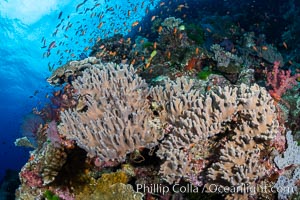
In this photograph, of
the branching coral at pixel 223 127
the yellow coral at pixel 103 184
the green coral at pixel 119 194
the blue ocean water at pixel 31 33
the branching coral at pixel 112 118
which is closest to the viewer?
the branching coral at pixel 223 127

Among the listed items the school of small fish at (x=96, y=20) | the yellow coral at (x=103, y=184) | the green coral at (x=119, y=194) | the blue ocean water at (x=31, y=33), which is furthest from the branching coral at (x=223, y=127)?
the blue ocean water at (x=31, y=33)

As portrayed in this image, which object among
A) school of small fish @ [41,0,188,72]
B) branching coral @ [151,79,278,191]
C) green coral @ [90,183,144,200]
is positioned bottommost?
green coral @ [90,183,144,200]

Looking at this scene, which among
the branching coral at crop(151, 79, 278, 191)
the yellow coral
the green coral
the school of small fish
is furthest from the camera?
the school of small fish

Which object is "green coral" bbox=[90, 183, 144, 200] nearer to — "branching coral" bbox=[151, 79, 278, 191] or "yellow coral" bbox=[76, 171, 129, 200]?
"yellow coral" bbox=[76, 171, 129, 200]

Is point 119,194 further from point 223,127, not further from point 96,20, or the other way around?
point 96,20

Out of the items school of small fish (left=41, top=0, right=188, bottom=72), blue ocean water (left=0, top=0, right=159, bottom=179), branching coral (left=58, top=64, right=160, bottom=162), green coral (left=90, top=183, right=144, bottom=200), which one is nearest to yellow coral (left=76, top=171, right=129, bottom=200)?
green coral (left=90, top=183, right=144, bottom=200)

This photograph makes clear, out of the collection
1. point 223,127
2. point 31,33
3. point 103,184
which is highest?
point 31,33

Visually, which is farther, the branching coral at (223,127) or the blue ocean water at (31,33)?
the blue ocean water at (31,33)

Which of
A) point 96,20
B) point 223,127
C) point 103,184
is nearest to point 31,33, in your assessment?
point 96,20

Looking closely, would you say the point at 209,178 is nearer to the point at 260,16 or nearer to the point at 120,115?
the point at 120,115

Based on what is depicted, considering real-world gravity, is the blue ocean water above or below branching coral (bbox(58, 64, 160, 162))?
above

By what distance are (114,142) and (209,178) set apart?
135 cm

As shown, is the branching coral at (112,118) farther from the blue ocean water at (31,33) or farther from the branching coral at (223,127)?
the blue ocean water at (31,33)

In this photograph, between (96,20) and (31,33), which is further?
(96,20)
